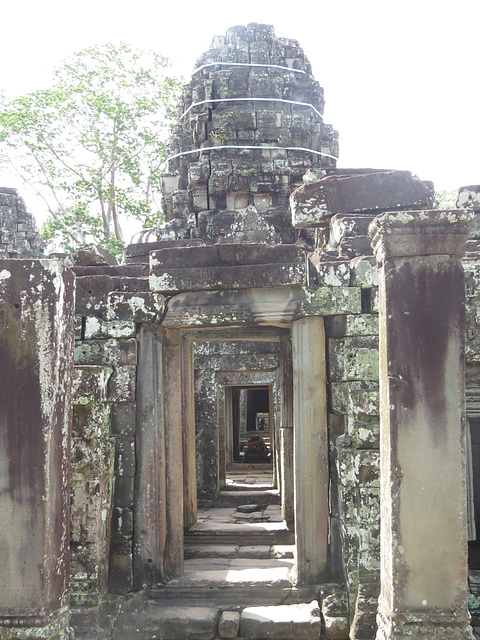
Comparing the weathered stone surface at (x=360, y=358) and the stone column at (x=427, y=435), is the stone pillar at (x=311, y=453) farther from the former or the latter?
the stone column at (x=427, y=435)

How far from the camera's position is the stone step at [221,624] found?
5293 mm

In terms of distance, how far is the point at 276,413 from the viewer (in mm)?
11266

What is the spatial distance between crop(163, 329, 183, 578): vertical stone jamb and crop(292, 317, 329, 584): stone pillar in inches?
45.2

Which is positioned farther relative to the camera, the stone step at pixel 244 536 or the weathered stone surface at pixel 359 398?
the stone step at pixel 244 536

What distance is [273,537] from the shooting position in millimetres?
7625

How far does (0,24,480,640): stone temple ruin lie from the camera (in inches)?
137

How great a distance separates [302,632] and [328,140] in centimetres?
856

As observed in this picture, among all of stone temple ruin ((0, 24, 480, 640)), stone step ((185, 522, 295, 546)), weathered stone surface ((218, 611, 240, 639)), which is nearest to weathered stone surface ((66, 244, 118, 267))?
stone temple ruin ((0, 24, 480, 640))

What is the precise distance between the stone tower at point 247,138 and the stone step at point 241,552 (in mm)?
5258

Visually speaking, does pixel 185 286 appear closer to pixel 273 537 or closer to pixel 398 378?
pixel 398 378

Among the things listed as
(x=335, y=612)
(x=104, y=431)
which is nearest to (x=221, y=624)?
(x=335, y=612)

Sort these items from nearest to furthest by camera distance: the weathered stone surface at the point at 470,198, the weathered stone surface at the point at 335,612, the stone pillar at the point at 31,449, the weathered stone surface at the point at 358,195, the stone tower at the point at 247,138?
the stone pillar at the point at 31,449
the weathered stone surface at the point at 335,612
the weathered stone surface at the point at 470,198
the weathered stone surface at the point at 358,195
the stone tower at the point at 247,138

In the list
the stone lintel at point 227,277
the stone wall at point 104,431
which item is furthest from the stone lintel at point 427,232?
the stone wall at point 104,431

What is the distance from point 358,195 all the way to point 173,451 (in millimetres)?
2994
